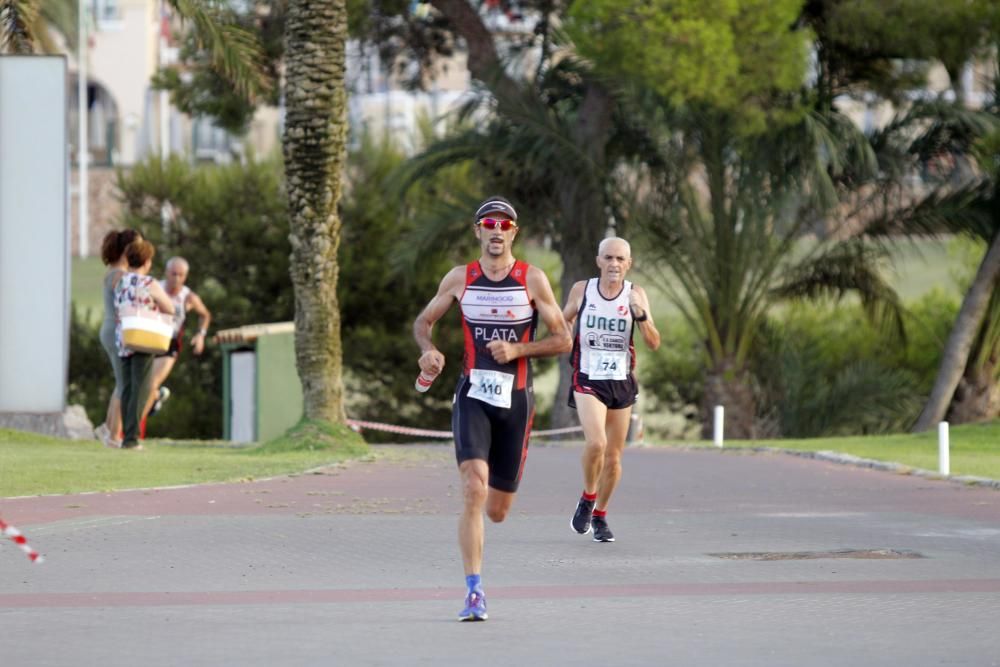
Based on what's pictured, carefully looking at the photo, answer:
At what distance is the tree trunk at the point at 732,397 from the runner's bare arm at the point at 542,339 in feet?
66.3

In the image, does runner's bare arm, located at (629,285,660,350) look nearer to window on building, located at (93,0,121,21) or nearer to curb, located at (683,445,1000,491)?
curb, located at (683,445,1000,491)

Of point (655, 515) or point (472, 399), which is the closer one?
point (472, 399)

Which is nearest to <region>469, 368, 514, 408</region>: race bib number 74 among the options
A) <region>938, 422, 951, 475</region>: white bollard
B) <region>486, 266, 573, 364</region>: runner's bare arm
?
<region>486, 266, 573, 364</region>: runner's bare arm

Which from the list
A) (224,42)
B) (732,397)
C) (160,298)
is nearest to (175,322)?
(160,298)

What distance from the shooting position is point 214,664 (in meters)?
7.14

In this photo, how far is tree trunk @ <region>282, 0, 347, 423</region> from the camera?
19766mm

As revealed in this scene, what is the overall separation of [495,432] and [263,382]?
17.1m

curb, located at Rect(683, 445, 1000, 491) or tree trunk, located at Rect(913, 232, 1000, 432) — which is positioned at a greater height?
tree trunk, located at Rect(913, 232, 1000, 432)

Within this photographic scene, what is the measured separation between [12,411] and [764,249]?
500 inches

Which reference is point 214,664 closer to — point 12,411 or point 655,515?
point 655,515

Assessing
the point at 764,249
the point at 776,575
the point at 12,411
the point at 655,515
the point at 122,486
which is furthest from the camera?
the point at 764,249

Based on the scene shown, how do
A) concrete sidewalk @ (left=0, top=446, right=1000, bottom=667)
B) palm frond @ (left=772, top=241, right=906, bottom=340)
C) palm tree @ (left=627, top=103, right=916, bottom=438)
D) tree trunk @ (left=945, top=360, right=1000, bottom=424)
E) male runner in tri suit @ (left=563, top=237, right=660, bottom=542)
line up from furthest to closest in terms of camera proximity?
palm frond @ (left=772, top=241, right=906, bottom=340) < tree trunk @ (left=945, top=360, right=1000, bottom=424) < palm tree @ (left=627, top=103, right=916, bottom=438) < male runner in tri suit @ (left=563, top=237, right=660, bottom=542) < concrete sidewalk @ (left=0, top=446, right=1000, bottom=667)

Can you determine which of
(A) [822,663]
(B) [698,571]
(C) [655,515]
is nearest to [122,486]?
(C) [655,515]

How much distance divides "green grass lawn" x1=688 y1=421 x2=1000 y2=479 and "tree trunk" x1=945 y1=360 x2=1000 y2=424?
4158 millimetres
